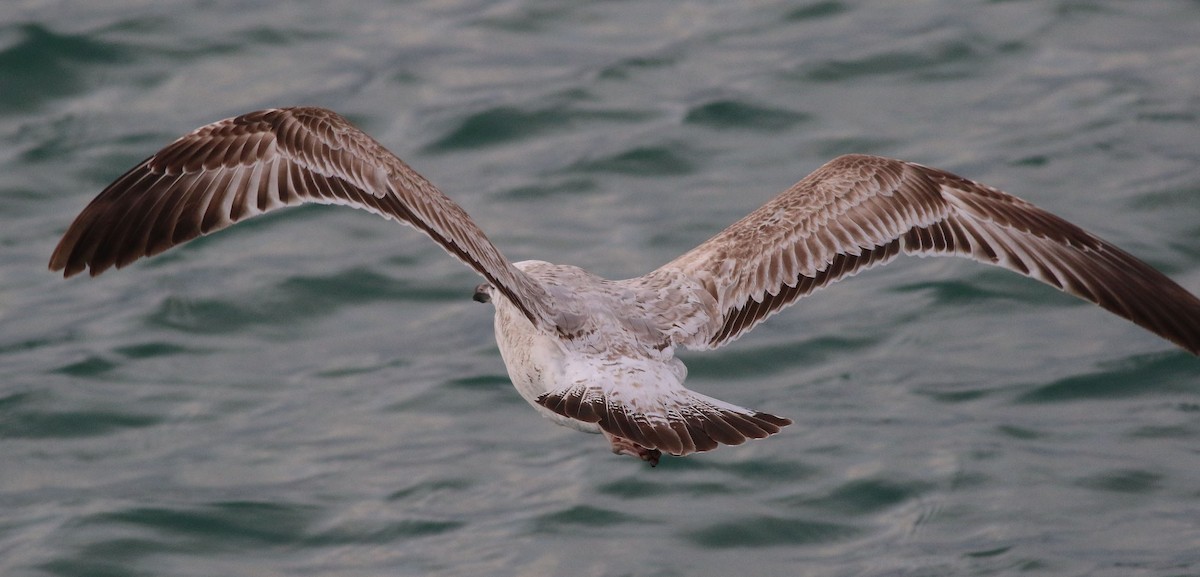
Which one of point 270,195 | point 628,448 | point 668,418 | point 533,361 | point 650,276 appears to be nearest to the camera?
point 668,418

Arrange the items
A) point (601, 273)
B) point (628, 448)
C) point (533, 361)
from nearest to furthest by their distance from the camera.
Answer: point (628, 448) → point (533, 361) → point (601, 273)

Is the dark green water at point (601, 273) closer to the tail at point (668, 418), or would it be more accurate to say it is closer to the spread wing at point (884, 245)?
the spread wing at point (884, 245)

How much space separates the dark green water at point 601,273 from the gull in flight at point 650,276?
212 cm

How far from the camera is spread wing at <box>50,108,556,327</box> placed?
7410mm

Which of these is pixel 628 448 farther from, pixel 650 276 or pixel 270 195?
pixel 270 195

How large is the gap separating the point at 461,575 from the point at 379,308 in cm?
299

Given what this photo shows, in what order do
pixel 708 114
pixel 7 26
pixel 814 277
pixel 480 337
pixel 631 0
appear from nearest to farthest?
1. pixel 814 277
2. pixel 480 337
3. pixel 708 114
4. pixel 7 26
5. pixel 631 0

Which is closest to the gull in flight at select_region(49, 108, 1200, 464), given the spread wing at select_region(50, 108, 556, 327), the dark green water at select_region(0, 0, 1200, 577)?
the spread wing at select_region(50, 108, 556, 327)

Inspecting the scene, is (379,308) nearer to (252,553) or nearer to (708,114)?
(252,553)

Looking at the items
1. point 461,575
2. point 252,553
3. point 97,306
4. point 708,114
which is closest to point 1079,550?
point 461,575

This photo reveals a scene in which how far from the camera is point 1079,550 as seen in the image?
389 inches

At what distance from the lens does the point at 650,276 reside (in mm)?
8438

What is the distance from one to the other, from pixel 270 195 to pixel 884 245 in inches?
120

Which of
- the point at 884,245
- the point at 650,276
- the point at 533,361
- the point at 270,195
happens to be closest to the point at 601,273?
the point at 650,276
